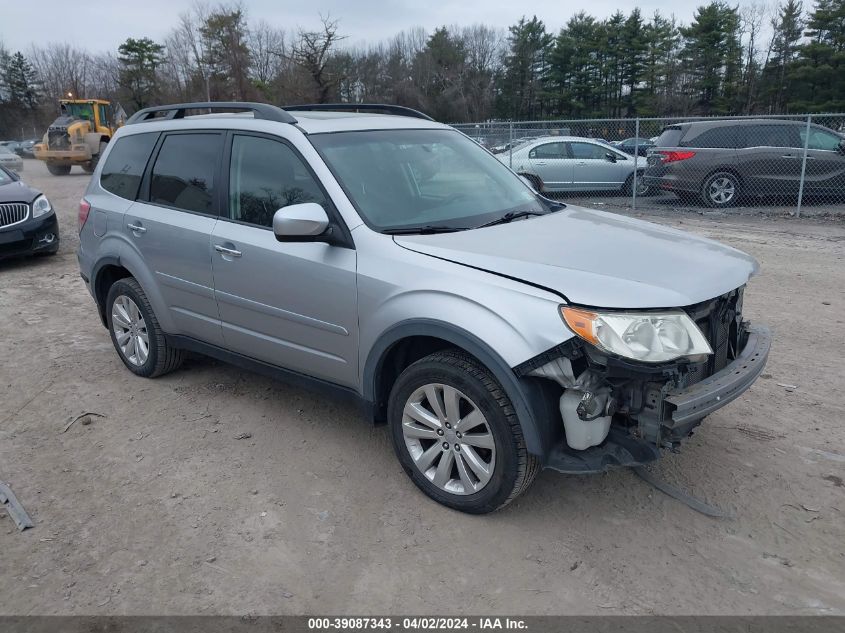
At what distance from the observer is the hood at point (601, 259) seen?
9.65 feet

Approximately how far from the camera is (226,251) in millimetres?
4148

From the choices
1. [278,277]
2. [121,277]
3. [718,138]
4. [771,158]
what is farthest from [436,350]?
[771,158]

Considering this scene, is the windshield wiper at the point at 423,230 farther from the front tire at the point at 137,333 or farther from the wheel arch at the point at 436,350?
the front tire at the point at 137,333

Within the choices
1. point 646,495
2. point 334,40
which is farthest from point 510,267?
point 334,40

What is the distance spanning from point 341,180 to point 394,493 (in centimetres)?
166

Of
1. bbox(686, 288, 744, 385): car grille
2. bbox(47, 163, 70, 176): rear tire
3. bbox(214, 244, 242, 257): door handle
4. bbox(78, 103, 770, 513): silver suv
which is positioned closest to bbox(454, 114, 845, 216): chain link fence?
bbox(78, 103, 770, 513): silver suv

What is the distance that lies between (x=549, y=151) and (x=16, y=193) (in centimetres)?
998

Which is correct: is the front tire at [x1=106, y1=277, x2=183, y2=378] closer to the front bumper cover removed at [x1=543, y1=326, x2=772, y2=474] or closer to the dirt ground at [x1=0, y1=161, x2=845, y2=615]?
the dirt ground at [x1=0, y1=161, x2=845, y2=615]

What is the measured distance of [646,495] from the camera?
11.5ft

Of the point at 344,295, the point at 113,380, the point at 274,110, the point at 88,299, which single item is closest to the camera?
the point at 344,295

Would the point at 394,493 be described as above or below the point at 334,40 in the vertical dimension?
below

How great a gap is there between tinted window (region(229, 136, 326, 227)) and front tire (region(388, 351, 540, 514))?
1.18m

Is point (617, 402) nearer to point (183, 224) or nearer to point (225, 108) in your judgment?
point (183, 224)

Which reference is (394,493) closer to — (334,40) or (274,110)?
(274,110)
